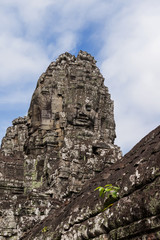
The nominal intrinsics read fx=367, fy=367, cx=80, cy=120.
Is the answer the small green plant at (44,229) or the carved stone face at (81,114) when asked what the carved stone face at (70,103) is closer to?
the carved stone face at (81,114)

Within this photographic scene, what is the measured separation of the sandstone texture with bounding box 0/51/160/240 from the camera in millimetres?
5074

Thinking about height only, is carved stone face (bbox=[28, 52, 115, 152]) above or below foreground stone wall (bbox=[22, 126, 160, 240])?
above

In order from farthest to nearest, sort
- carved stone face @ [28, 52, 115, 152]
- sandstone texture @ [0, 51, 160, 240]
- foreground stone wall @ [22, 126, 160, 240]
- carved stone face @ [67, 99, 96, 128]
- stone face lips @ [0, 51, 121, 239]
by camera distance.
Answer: carved stone face @ [28, 52, 115, 152] → carved stone face @ [67, 99, 96, 128] → stone face lips @ [0, 51, 121, 239] → sandstone texture @ [0, 51, 160, 240] → foreground stone wall @ [22, 126, 160, 240]

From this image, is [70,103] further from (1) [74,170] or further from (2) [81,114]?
(1) [74,170]

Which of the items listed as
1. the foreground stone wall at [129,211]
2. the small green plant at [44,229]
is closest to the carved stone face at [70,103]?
the small green plant at [44,229]

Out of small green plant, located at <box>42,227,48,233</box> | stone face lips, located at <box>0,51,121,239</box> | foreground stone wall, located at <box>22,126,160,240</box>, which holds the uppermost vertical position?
stone face lips, located at <box>0,51,121,239</box>

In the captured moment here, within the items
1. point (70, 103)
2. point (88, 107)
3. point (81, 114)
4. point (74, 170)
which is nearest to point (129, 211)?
point (74, 170)

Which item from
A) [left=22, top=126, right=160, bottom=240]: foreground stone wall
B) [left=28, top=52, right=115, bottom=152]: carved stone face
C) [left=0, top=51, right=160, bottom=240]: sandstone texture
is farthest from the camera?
[left=28, top=52, right=115, bottom=152]: carved stone face

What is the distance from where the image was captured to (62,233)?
23.6ft

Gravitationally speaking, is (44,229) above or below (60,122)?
below

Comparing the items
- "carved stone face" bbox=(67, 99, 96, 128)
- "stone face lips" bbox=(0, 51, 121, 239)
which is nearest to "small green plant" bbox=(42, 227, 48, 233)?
"stone face lips" bbox=(0, 51, 121, 239)

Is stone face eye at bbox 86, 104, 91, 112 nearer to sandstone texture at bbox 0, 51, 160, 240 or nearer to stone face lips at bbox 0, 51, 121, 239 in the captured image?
stone face lips at bbox 0, 51, 121, 239

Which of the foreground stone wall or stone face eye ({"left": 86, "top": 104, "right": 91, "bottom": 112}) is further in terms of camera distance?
stone face eye ({"left": 86, "top": 104, "right": 91, "bottom": 112})

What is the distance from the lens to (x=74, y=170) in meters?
13.7
